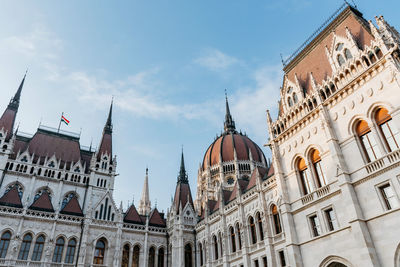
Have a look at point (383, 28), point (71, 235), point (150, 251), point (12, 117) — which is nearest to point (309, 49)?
point (383, 28)

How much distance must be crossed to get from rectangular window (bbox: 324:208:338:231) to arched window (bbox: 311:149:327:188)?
1663mm

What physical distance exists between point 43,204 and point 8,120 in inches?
542

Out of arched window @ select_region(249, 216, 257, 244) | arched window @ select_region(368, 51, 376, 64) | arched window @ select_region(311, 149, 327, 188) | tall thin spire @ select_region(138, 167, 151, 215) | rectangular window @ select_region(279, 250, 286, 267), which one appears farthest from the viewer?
tall thin spire @ select_region(138, 167, 151, 215)

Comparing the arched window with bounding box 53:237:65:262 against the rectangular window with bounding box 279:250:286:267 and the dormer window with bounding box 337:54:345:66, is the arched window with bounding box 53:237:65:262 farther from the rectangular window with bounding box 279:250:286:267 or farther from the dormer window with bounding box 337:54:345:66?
the dormer window with bounding box 337:54:345:66

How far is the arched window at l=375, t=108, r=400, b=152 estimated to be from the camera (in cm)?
1405

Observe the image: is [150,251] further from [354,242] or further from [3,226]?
[354,242]

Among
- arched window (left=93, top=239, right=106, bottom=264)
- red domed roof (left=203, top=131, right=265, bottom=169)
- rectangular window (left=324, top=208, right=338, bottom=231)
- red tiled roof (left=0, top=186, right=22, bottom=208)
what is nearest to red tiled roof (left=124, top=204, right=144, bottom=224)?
arched window (left=93, top=239, right=106, bottom=264)

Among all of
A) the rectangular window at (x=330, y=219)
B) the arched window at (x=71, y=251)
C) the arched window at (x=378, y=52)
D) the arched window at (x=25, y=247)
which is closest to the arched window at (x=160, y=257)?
the arched window at (x=71, y=251)

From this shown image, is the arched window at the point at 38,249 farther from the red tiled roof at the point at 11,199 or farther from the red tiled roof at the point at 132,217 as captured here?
the red tiled roof at the point at 132,217

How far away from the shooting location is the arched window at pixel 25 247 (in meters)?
27.6

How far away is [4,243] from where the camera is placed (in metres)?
27.6

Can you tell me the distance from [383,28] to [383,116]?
5046 millimetres

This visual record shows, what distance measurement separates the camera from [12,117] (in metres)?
38.3

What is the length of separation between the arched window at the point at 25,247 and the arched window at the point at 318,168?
2745 centimetres
